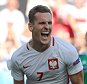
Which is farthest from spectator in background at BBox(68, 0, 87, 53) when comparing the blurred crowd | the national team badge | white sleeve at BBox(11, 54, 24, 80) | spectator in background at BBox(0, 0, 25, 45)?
A: the national team badge

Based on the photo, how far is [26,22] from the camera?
6.18 meters

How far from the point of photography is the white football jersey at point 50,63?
114 inches

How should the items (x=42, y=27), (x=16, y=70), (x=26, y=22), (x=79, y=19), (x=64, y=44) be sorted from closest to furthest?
1. (x=42, y=27)
2. (x=64, y=44)
3. (x=16, y=70)
4. (x=26, y=22)
5. (x=79, y=19)

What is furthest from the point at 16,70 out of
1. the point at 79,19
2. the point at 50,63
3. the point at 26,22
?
the point at 79,19

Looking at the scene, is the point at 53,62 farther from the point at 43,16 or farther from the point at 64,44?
the point at 43,16

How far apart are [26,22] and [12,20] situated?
0.73ft

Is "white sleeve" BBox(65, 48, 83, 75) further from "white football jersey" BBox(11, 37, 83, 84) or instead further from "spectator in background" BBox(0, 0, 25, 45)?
"spectator in background" BBox(0, 0, 25, 45)

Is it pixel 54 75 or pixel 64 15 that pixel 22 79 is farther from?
pixel 64 15

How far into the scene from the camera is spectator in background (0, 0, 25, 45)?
6.15 m

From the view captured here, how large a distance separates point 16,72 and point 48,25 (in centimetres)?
51

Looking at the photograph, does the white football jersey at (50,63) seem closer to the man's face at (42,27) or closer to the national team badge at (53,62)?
the national team badge at (53,62)

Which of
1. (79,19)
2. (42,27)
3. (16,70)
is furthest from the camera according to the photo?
(79,19)

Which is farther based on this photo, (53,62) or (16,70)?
(16,70)

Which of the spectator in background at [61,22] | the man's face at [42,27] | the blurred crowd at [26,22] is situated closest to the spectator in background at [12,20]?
the blurred crowd at [26,22]
